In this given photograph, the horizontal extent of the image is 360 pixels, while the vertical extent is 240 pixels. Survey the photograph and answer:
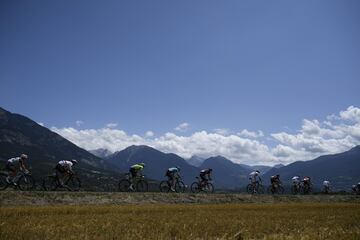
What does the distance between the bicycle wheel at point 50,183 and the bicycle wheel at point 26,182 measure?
92 cm

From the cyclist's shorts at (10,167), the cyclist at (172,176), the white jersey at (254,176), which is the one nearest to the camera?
the cyclist's shorts at (10,167)

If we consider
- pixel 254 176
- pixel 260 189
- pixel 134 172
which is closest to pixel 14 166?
pixel 134 172

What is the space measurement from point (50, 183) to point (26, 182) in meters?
1.88

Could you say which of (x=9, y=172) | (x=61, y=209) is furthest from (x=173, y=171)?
(x=61, y=209)

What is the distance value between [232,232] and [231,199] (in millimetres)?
22246

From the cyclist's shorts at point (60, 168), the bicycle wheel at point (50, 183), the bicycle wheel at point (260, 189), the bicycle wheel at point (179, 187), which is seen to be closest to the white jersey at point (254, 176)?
the bicycle wheel at point (260, 189)

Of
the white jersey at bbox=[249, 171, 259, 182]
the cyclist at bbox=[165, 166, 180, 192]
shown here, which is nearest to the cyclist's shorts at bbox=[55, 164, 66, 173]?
the cyclist at bbox=[165, 166, 180, 192]

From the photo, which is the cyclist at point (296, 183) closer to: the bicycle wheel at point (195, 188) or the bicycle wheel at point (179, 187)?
the bicycle wheel at point (195, 188)

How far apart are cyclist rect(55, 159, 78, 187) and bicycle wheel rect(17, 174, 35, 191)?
201 cm

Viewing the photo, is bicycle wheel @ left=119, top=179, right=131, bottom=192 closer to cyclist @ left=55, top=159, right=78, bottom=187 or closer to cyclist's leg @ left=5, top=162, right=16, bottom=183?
cyclist @ left=55, top=159, right=78, bottom=187

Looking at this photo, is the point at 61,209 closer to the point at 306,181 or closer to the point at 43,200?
the point at 43,200

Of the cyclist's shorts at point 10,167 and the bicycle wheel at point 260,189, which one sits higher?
the cyclist's shorts at point 10,167

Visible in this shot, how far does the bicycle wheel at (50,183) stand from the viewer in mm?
32569

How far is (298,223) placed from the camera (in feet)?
53.8
